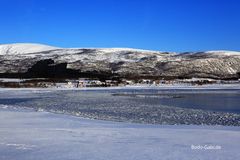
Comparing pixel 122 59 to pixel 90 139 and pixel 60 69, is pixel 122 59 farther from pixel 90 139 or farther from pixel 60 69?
pixel 90 139

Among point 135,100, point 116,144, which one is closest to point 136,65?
point 135,100

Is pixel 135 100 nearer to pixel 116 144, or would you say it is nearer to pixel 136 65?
pixel 116 144

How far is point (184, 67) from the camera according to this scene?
12875cm

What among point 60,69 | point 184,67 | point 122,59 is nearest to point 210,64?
point 184,67

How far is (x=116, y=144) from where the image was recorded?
7887 mm

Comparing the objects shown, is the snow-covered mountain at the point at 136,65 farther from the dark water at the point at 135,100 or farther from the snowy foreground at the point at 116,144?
the snowy foreground at the point at 116,144

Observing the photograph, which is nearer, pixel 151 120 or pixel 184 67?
pixel 151 120

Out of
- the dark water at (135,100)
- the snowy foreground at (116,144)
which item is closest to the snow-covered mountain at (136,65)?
the dark water at (135,100)

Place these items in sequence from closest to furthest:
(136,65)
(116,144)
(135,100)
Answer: (116,144) < (135,100) < (136,65)

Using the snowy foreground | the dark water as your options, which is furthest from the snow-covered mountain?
the snowy foreground

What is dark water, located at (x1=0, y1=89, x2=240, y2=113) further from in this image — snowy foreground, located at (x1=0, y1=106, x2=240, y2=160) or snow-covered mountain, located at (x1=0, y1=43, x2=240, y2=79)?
snow-covered mountain, located at (x1=0, y1=43, x2=240, y2=79)

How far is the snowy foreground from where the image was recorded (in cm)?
680

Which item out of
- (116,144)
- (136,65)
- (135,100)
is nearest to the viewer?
(116,144)

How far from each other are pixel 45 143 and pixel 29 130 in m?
2.01
